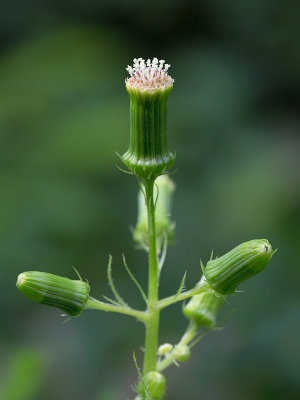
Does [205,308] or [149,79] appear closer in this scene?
[149,79]

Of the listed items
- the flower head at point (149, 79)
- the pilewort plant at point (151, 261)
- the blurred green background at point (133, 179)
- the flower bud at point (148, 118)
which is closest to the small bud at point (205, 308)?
the pilewort plant at point (151, 261)

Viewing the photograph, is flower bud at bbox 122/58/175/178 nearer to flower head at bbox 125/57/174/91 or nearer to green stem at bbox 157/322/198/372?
flower head at bbox 125/57/174/91

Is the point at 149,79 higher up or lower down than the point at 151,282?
higher up

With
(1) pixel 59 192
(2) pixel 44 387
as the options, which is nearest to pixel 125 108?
(1) pixel 59 192

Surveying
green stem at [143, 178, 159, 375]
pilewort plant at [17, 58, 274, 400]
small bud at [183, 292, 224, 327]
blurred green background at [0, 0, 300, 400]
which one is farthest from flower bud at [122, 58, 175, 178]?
blurred green background at [0, 0, 300, 400]

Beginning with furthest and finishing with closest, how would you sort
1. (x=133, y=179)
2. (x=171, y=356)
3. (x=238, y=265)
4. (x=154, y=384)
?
(x=133, y=179) < (x=171, y=356) < (x=154, y=384) < (x=238, y=265)

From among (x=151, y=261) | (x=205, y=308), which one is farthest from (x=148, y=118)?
(x=205, y=308)

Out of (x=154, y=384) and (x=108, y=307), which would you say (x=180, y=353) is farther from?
(x=108, y=307)
